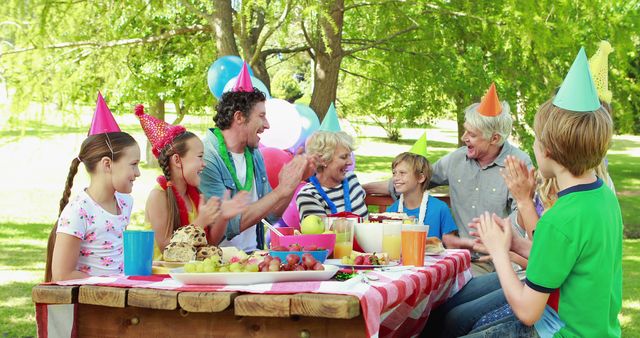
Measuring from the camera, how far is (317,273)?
2812mm

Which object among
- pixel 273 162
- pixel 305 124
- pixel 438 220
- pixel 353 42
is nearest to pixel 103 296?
pixel 438 220

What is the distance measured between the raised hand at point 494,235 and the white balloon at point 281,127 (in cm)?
384

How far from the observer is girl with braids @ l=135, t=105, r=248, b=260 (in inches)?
150

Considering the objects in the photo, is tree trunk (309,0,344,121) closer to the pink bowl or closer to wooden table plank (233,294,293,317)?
the pink bowl

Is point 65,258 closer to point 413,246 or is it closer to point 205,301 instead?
point 205,301

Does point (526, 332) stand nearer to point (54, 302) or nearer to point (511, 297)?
point (511, 297)

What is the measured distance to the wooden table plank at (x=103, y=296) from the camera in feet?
8.88

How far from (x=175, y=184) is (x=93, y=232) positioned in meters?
0.58

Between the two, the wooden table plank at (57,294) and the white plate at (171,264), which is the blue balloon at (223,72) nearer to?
the white plate at (171,264)

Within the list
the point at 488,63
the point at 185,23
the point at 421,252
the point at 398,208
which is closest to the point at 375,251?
the point at 421,252

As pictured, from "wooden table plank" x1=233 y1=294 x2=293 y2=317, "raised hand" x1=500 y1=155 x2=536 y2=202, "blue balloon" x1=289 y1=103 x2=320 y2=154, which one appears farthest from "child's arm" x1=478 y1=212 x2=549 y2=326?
"blue balloon" x1=289 y1=103 x2=320 y2=154

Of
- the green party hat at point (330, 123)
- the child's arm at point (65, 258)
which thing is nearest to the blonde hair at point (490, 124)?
the green party hat at point (330, 123)

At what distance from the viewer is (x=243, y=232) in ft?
15.3

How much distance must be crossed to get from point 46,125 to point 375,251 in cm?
695
